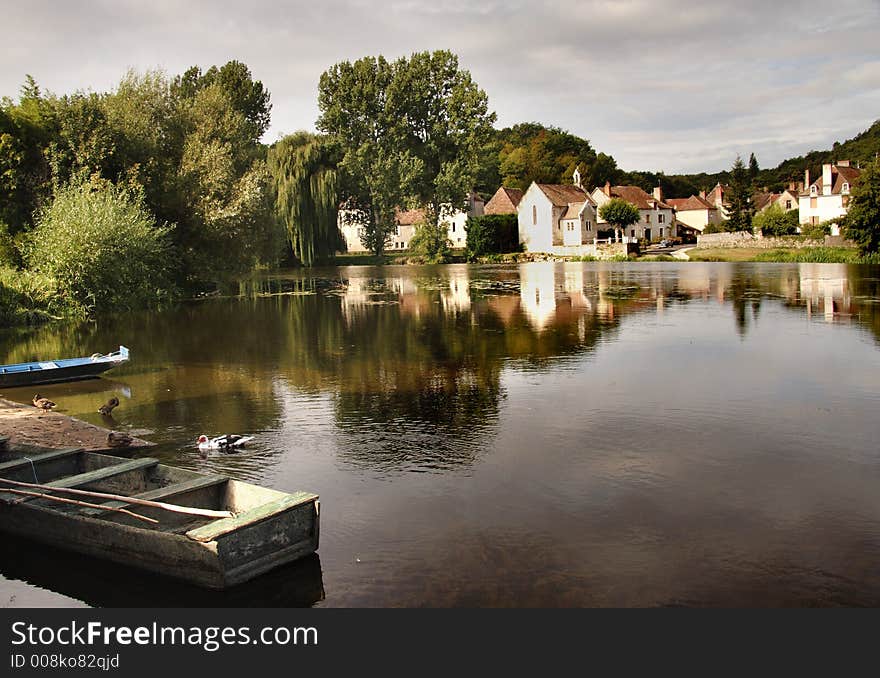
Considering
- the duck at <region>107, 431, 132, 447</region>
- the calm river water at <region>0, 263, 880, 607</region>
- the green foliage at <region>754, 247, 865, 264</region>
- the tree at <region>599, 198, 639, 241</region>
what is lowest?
the calm river water at <region>0, 263, 880, 607</region>

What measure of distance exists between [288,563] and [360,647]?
5.59ft

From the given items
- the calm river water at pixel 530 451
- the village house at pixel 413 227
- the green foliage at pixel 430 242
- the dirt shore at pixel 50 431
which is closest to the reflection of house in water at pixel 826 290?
the calm river water at pixel 530 451

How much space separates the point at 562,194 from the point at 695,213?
39.0m

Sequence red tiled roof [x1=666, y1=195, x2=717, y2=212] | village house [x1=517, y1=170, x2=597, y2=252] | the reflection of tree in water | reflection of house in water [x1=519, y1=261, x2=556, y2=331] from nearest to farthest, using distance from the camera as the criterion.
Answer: the reflection of tree in water, reflection of house in water [x1=519, y1=261, x2=556, y2=331], village house [x1=517, y1=170, x2=597, y2=252], red tiled roof [x1=666, y1=195, x2=717, y2=212]

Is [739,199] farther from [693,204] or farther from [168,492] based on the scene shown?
[168,492]

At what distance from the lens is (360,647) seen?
22.3 feet

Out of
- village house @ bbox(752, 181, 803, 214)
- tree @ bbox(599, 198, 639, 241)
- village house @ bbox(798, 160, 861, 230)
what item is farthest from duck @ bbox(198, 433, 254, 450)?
village house @ bbox(752, 181, 803, 214)

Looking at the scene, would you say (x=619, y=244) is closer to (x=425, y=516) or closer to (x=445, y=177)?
(x=445, y=177)

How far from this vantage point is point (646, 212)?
106 metres

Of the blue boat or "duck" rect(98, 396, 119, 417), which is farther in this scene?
Result: the blue boat

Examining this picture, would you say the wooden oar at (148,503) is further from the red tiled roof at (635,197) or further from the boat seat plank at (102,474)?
the red tiled roof at (635,197)

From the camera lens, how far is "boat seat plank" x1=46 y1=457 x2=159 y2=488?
9.38m

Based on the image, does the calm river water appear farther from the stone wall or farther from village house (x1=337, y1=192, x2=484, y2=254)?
village house (x1=337, y1=192, x2=484, y2=254)

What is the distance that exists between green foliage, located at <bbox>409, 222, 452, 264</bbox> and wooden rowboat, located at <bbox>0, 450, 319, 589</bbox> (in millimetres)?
79215
